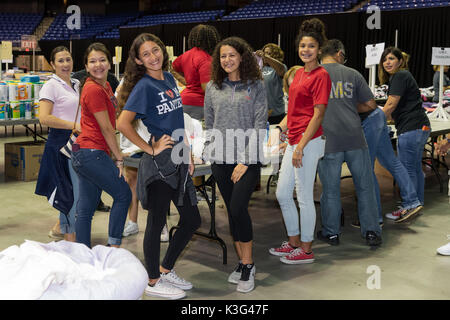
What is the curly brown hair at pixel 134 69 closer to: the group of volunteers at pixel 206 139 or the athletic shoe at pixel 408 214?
the group of volunteers at pixel 206 139

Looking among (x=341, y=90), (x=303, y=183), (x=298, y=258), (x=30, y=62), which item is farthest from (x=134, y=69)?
(x=30, y=62)

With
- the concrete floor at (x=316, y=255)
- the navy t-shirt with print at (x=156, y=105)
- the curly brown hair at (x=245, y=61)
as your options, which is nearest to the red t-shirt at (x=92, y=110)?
the navy t-shirt with print at (x=156, y=105)

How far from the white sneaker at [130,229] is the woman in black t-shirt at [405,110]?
2212mm

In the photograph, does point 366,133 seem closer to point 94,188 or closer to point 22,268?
point 94,188

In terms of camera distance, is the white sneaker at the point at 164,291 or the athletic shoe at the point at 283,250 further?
the athletic shoe at the point at 283,250

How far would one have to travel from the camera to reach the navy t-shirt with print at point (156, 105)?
8.65ft

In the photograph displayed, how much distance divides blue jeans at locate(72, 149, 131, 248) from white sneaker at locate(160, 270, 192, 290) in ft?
1.16

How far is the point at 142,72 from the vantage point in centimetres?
273

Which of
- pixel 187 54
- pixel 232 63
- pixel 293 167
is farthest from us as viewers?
pixel 187 54

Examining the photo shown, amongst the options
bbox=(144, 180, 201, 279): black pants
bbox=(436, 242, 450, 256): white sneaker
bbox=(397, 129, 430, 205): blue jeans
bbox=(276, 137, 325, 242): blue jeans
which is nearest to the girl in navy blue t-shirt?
bbox=(144, 180, 201, 279): black pants

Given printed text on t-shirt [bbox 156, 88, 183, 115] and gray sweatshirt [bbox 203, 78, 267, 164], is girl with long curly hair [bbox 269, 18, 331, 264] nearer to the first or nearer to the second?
gray sweatshirt [bbox 203, 78, 267, 164]

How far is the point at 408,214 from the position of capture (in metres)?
4.54

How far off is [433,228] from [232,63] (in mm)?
2468

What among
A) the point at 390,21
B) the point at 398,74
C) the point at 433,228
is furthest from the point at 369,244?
the point at 390,21
